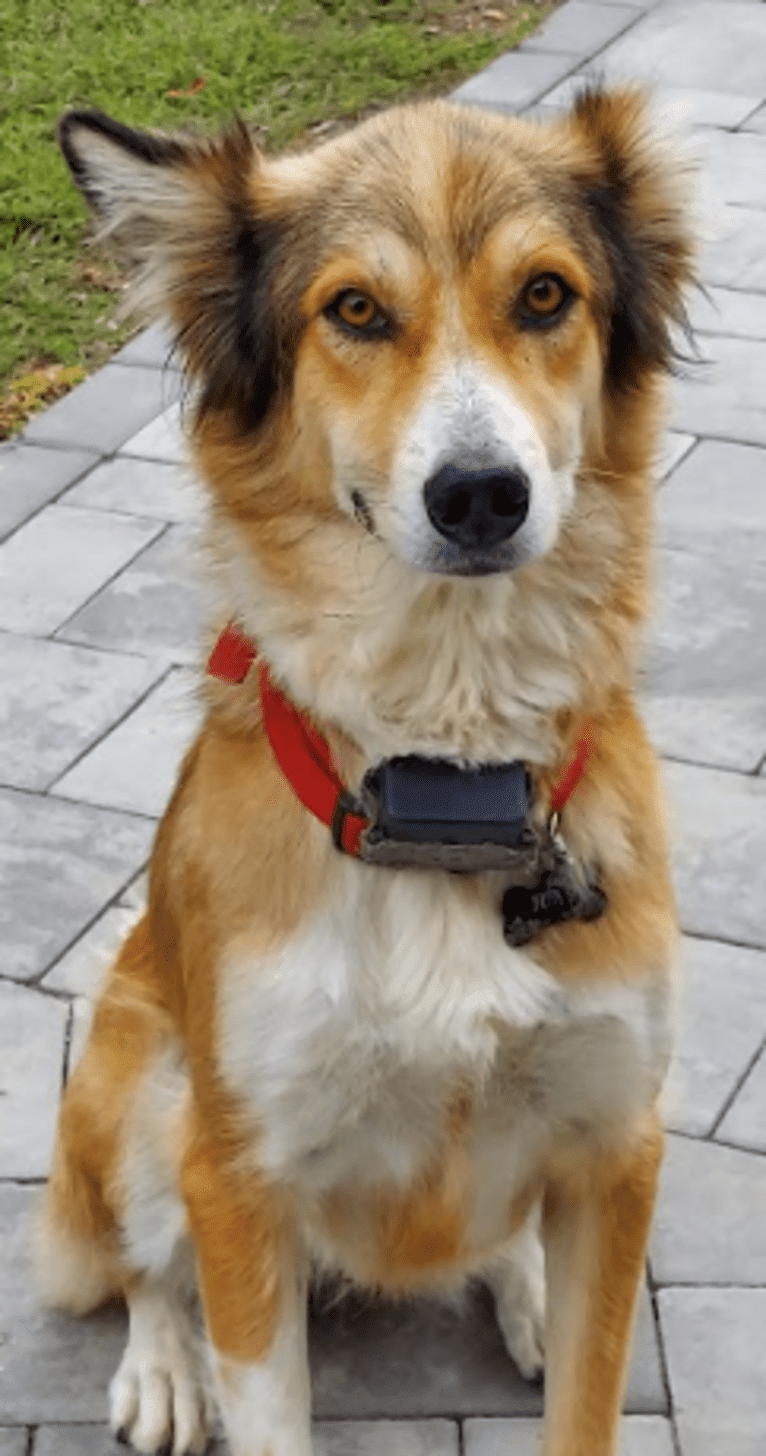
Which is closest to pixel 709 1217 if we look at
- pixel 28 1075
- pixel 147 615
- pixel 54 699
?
pixel 28 1075

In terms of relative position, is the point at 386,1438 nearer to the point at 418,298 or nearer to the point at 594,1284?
the point at 594,1284

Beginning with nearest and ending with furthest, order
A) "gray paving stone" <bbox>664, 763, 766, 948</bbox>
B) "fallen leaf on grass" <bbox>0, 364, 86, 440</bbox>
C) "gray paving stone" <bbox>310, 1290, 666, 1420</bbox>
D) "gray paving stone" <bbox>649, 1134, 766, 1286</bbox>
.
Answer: "gray paving stone" <bbox>310, 1290, 666, 1420</bbox>, "gray paving stone" <bbox>649, 1134, 766, 1286</bbox>, "gray paving stone" <bbox>664, 763, 766, 948</bbox>, "fallen leaf on grass" <bbox>0, 364, 86, 440</bbox>

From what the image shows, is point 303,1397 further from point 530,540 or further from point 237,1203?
point 530,540

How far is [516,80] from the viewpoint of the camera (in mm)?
7160

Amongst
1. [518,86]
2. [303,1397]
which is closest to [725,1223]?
[303,1397]

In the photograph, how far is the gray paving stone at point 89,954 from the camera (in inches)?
163

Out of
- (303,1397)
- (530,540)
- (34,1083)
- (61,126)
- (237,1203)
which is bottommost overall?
(34,1083)

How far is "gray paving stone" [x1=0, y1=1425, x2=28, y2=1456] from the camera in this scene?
3377mm

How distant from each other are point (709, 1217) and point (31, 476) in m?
2.62

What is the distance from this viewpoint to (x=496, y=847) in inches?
113

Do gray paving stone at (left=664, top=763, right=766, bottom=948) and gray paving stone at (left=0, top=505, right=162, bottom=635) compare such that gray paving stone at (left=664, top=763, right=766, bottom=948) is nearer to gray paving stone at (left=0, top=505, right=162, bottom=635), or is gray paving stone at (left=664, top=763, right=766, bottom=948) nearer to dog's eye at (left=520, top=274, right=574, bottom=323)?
gray paving stone at (left=0, top=505, right=162, bottom=635)

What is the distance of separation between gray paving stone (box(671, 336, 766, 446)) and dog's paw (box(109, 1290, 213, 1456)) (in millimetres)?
2775

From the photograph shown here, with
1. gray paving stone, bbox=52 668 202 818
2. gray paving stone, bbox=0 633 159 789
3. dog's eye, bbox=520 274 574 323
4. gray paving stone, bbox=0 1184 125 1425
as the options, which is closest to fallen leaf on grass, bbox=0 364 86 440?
gray paving stone, bbox=0 633 159 789

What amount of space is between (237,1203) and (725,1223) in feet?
3.26
